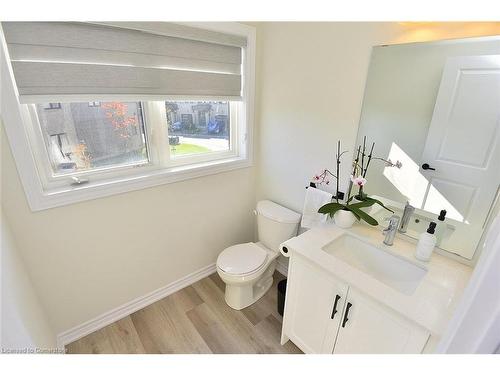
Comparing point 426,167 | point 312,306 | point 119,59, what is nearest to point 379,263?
point 312,306

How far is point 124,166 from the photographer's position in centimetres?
151

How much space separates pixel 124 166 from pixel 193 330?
121cm

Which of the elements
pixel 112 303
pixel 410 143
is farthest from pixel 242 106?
pixel 112 303

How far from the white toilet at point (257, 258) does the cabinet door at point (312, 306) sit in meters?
0.36

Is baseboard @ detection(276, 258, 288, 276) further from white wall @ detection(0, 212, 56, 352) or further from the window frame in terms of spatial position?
white wall @ detection(0, 212, 56, 352)

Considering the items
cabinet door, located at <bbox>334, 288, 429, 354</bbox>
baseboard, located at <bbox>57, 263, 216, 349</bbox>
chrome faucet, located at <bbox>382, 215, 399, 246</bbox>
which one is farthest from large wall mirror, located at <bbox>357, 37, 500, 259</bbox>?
baseboard, located at <bbox>57, 263, 216, 349</bbox>

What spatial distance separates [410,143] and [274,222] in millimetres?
1012

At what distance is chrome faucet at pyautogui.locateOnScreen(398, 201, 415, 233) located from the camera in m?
1.29

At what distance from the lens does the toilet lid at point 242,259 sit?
1627 mm

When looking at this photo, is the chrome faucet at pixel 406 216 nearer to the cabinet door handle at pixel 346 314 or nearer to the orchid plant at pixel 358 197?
the orchid plant at pixel 358 197

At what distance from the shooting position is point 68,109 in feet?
4.13

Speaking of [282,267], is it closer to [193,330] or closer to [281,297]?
[281,297]

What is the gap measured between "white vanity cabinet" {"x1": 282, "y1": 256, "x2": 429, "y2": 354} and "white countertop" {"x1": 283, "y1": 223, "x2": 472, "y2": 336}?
0.04 m

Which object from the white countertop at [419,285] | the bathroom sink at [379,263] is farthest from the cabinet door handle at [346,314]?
the bathroom sink at [379,263]
